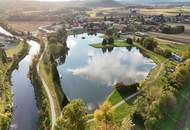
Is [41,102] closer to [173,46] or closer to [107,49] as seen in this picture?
[107,49]

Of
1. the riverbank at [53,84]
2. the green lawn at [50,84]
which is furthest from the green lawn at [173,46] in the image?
the green lawn at [50,84]

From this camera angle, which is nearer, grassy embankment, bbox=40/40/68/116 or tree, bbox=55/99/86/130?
tree, bbox=55/99/86/130

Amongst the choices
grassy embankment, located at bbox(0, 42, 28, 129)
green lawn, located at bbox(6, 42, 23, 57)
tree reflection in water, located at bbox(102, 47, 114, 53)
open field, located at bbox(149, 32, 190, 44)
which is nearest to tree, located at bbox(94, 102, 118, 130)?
grassy embankment, located at bbox(0, 42, 28, 129)

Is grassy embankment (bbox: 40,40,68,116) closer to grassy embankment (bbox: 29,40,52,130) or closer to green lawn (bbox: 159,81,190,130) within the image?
grassy embankment (bbox: 29,40,52,130)

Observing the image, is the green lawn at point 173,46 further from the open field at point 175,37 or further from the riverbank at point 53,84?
the riverbank at point 53,84

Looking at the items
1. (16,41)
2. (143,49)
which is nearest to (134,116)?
(143,49)

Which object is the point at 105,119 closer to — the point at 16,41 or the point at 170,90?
the point at 170,90

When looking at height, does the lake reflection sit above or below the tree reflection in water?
above
